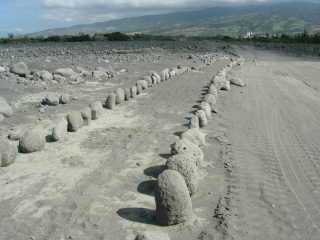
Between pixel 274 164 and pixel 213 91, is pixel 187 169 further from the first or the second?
pixel 213 91

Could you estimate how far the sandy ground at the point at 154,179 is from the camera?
6.34m

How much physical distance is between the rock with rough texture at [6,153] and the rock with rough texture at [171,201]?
351cm

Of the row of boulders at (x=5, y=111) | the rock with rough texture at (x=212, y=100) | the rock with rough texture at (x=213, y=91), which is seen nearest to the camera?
the row of boulders at (x=5, y=111)

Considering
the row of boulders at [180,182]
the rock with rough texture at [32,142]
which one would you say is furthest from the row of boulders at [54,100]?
the row of boulders at [180,182]

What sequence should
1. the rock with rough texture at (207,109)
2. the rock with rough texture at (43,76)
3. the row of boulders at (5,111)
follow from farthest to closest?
the rock with rough texture at (43,76) < the rock with rough texture at (207,109) < the row of boulders at (5,111)

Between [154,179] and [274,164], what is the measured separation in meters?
2.44

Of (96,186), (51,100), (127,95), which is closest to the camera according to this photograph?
(96,186)

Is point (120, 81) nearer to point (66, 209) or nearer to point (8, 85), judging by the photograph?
point (8, 85)

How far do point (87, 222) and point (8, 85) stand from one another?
12.1m

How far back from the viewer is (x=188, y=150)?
28.6ft

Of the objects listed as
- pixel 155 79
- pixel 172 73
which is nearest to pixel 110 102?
pixel 155 79

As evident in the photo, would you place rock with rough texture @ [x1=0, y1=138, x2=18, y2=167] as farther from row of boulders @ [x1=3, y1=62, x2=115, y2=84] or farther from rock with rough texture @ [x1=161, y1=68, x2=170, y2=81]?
rock with rough texture @ [x1=161, y1=68, x2=170, y2=81]

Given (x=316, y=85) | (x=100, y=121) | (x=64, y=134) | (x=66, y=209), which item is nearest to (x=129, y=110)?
(x=100, y=121)

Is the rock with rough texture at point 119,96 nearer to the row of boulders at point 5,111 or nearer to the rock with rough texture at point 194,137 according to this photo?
the row of boulders at point 5,111
